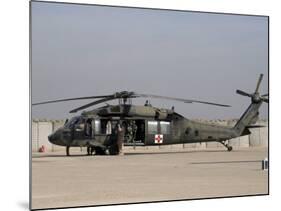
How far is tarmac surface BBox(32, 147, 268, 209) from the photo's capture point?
946 cm

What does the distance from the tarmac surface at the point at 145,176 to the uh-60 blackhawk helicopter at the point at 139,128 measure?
20 cm

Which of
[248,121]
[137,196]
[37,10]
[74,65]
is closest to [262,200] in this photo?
[248,121]

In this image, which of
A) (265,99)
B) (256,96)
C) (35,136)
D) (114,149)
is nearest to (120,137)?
(114,149)

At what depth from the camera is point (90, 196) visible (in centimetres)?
959

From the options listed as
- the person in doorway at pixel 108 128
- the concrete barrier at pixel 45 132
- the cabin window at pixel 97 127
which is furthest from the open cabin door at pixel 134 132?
the concrete barrier at pixel 45 132

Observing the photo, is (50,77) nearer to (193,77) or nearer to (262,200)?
(193,77)

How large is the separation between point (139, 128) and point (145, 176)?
907 mm

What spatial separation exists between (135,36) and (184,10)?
2.66ft

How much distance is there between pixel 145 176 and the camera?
10266 millimetres

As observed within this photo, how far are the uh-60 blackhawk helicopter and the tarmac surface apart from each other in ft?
0.65

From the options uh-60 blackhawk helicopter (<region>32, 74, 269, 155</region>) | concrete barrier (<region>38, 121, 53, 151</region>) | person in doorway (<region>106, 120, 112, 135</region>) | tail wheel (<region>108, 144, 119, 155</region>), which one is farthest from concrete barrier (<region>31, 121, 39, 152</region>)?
person in doorway (<region>106, 120, 112, 135</region>)

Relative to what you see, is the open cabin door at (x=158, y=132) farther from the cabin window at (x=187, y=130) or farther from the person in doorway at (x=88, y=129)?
the person in doorway at (x=88, y=129)

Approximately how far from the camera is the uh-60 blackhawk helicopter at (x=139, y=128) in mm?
10289

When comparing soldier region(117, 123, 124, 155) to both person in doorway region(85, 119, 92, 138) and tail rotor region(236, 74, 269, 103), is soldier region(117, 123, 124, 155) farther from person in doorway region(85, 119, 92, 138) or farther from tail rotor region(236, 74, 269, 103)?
tail rotor region(236, 74, 269, 103)
